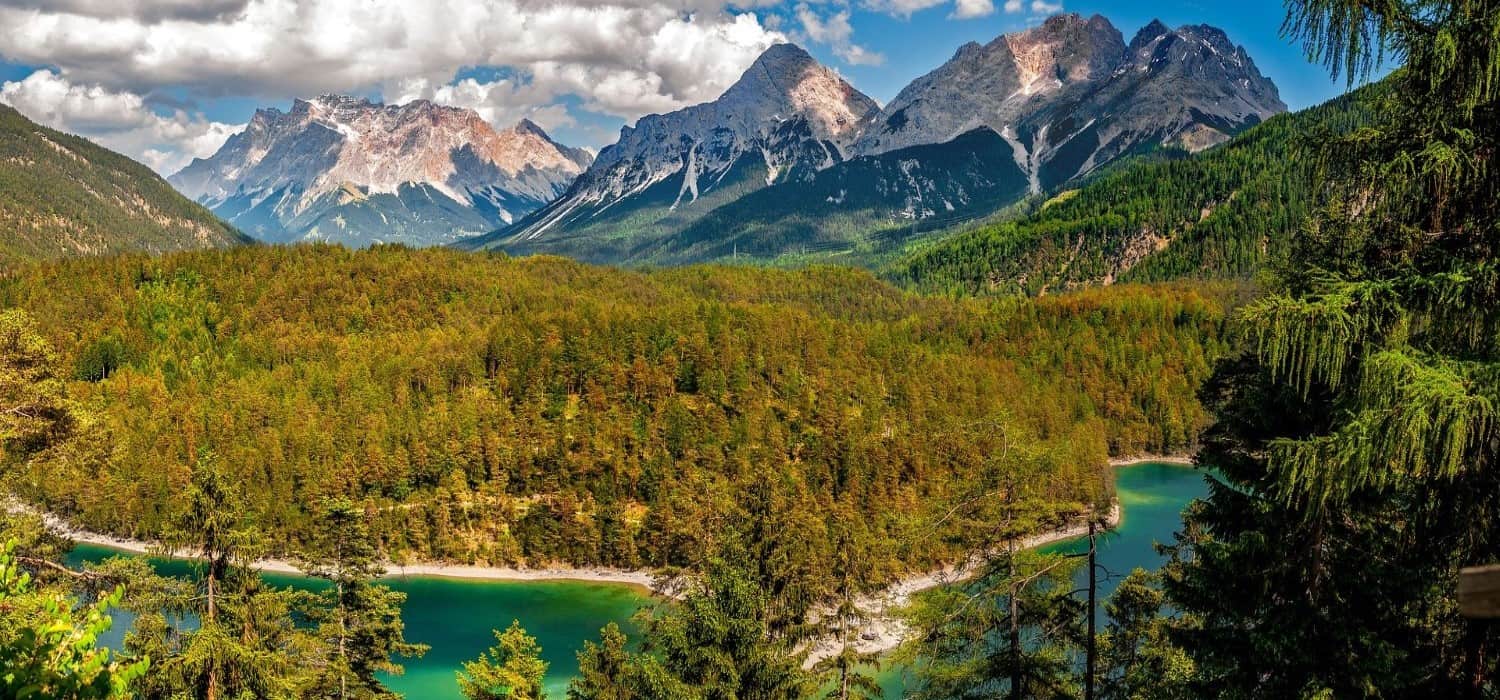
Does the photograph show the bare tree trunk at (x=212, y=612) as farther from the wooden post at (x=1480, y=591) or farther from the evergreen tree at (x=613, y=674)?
the wooden post at (x=1480, y=591)

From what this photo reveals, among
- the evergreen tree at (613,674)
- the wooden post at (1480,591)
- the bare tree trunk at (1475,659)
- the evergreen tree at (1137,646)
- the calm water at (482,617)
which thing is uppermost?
the wooden post at (1480,591)

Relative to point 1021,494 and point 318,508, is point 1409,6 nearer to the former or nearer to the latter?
point 1021,494

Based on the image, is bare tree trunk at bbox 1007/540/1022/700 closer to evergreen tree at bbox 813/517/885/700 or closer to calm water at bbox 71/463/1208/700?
evergreen tree at bbox 813/517/885/700

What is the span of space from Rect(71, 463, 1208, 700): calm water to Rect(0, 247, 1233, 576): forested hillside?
448 cm

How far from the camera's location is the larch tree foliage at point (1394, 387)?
20.9 feet

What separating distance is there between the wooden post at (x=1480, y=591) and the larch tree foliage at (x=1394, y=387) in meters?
3.73

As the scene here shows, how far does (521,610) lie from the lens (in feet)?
204

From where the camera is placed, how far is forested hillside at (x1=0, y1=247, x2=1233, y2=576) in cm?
7162

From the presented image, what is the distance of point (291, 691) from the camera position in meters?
17.6

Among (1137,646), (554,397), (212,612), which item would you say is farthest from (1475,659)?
(554,397)

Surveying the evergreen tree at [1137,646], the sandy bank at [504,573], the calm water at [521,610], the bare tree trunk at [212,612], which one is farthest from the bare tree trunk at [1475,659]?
the sandy bank at [504,573]

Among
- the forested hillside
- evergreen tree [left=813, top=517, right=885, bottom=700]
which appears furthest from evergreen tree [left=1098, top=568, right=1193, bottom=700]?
the forested hillside

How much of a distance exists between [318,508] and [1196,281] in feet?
520

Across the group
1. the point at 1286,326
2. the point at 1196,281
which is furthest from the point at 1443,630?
the point at 1196,281
